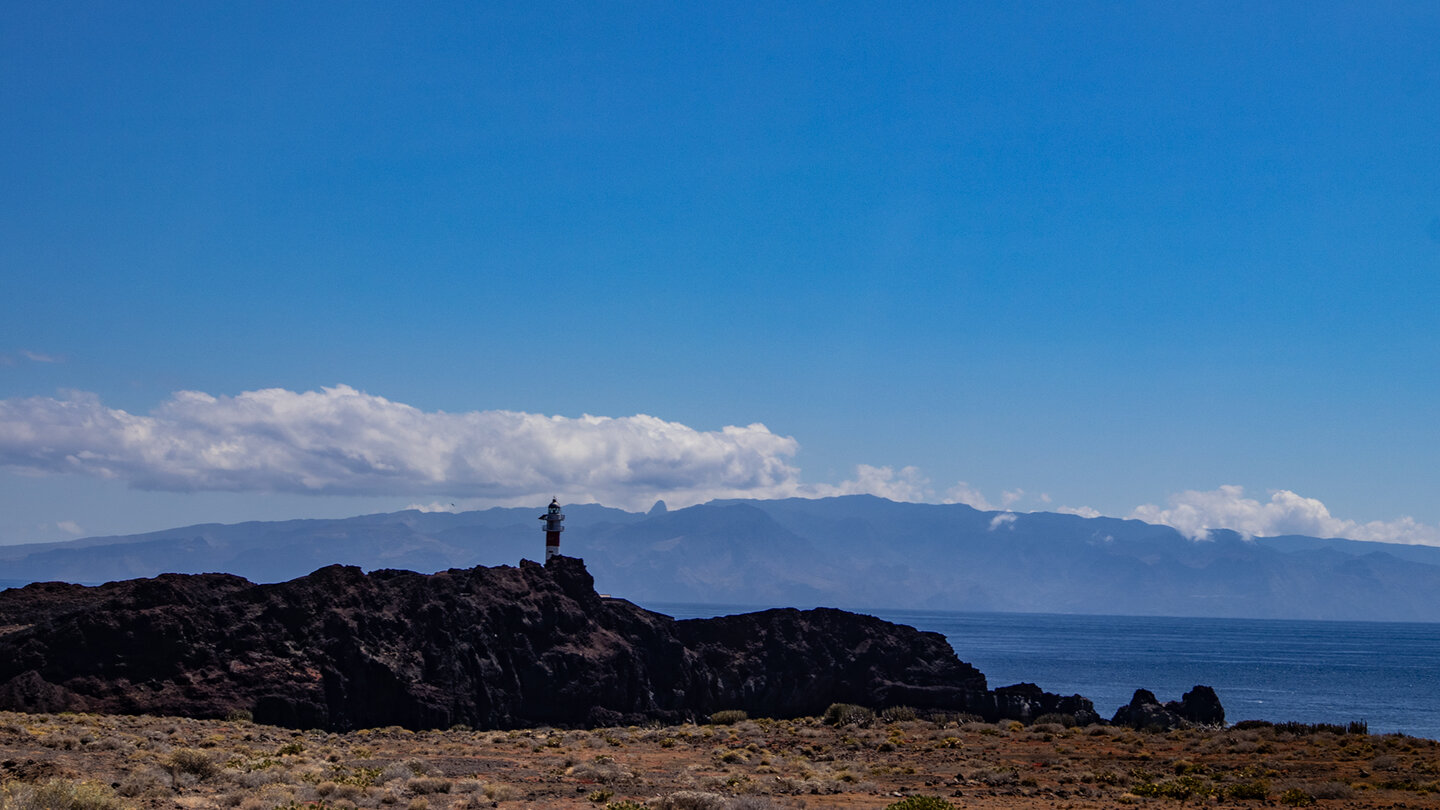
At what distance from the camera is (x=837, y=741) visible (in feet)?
120

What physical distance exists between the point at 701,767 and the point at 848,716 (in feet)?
61.6

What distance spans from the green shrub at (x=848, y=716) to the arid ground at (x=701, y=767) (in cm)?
375

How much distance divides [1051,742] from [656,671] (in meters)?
26.5

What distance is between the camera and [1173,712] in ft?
166

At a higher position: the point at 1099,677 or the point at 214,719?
the point at 214,719

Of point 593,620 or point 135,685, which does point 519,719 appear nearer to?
point 593,620

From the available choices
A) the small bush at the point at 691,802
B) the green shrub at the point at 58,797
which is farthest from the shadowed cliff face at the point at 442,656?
the small bush at the point at 691,802

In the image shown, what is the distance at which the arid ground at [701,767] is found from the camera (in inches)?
798

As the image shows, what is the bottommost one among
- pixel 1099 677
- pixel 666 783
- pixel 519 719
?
pixel 1099 677

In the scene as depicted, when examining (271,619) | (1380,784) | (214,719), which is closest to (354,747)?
(214,719)

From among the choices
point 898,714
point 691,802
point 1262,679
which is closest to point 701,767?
point 691,802

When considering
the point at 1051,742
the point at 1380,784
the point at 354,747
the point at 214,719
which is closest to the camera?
the point at 1380,784

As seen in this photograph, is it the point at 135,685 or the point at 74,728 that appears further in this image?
the point at 135,685

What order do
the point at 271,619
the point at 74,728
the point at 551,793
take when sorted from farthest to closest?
the point at 271,619
the point at 74,728
the point at 551,793
